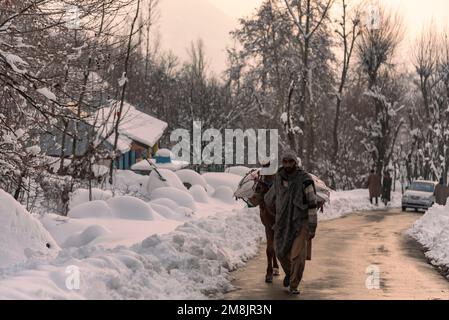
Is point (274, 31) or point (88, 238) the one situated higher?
point (274, 31)

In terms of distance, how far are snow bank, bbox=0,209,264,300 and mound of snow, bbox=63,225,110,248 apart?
2563 mm

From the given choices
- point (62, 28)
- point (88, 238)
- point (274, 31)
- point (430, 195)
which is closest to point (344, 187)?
point (274, 31)

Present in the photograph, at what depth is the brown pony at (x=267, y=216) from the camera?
34.2ft

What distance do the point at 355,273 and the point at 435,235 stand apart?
731cm

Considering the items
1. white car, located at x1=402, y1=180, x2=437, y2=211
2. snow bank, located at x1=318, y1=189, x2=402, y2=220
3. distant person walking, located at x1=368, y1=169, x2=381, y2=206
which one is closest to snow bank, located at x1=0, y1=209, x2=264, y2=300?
snow bank, located at x1=318, y1=189, x2=402, y2=220

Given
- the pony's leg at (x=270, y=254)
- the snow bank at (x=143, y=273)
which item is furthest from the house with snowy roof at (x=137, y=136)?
the pony's leg at (x=270, y=254)

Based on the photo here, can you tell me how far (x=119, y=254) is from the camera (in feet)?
32.2

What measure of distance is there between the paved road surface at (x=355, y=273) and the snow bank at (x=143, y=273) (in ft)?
1.34

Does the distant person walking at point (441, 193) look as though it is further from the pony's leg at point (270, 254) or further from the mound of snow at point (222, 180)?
the pony's leg at point (270, 254)
